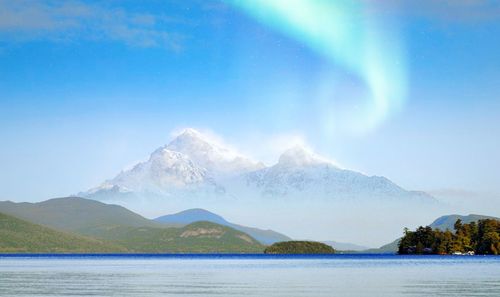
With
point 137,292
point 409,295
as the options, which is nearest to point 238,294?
point 137,292

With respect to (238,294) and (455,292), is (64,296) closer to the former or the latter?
(238,294)

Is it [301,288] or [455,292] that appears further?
[301,288]

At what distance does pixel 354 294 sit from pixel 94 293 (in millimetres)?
29733

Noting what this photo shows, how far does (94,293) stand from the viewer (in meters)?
94.1

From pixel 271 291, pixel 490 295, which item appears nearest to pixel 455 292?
pixel 490 295

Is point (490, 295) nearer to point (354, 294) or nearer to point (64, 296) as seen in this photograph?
point (354, 294)

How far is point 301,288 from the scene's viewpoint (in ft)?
340

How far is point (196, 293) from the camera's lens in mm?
94312

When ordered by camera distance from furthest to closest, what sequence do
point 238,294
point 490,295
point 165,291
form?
point 165,291
point 238,294
point 490,295

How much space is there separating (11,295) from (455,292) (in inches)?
1940

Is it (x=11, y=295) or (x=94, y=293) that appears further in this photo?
(x=94, y=293)

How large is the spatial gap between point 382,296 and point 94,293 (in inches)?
1290

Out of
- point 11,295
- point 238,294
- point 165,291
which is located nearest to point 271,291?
point 238,294

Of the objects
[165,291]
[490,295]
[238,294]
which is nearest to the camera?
[490,295]
